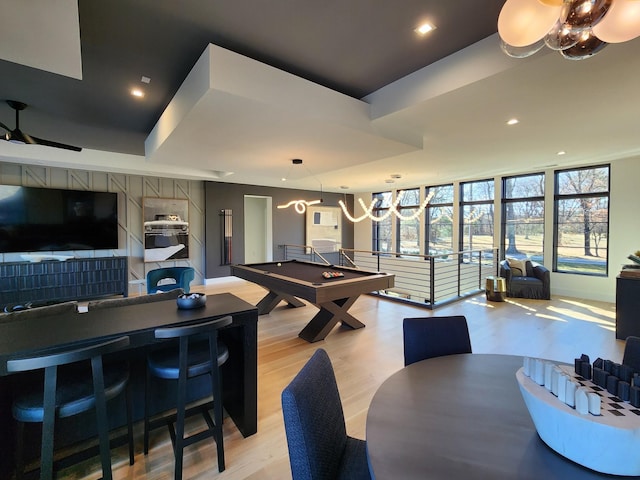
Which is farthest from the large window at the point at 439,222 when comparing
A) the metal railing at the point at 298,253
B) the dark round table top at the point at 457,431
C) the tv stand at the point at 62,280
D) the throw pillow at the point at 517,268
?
the tv stand at the point at 62,280

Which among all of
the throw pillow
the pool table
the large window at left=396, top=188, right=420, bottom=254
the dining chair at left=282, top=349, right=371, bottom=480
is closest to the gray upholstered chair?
the throw pillow

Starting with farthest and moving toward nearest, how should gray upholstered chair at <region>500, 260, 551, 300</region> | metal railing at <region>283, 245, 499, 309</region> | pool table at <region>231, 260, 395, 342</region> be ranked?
1. metal railing at <region>283, 245, 499, 309</region>
2. gray upholstered chair at <region>500, 260, 551, 300</region>
3. pool table at <region>231, 260, 395, 342</region>

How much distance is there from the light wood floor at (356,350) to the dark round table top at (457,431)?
3.68 feet

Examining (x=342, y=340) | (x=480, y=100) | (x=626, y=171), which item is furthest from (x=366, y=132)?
(x=626, y=171)

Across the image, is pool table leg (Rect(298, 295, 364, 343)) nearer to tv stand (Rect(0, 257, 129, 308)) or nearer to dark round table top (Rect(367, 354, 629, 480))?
dark round table top (Rect(367, 354, 629, 480))

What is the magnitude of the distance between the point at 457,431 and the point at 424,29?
2.67m

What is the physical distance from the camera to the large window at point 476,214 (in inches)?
297

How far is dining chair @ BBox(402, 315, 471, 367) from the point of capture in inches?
68.9

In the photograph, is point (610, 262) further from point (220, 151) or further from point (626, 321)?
point (220, 151)

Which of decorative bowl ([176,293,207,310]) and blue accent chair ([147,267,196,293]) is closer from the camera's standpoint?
decorative bowl ([176,293,207,310])

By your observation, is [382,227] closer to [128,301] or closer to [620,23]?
[128,301]

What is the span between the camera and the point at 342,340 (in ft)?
13.1

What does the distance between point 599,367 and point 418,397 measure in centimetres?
68

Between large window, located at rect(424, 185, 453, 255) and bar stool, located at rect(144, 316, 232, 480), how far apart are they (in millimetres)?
7757
